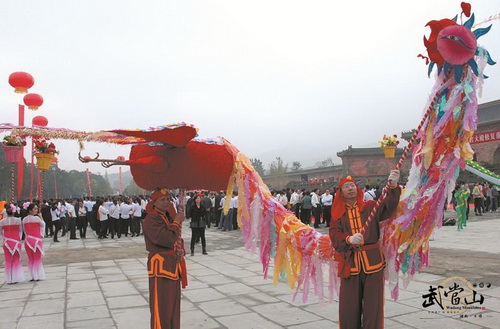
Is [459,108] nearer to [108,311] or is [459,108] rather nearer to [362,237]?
[362,237]

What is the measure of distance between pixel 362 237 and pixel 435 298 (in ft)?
7.36

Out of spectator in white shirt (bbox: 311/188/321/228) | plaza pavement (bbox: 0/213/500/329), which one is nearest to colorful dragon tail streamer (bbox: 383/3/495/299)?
plaza pavement (bbox: 0/213/500/329)

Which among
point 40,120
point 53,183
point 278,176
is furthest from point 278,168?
point 40,120

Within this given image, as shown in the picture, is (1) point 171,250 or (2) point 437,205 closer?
(2) point 437,205

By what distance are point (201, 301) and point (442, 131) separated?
3676 millimetres

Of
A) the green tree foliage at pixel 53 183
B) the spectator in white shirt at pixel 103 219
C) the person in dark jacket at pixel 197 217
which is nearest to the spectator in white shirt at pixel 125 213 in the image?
the spectator in white shirt at pixel 103 219

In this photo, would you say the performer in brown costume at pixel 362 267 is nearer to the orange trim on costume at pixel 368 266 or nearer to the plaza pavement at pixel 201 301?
the orange trim on costume at pixel 368 266

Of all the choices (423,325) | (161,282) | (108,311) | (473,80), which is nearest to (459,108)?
(473,80)

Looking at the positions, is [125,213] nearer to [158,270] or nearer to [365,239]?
[158,270]

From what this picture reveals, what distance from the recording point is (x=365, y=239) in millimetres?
2959

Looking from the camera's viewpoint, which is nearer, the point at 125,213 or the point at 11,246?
the point at 11,246

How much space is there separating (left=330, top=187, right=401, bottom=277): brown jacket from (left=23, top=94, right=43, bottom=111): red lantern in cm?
1038

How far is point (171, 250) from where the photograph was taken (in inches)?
132

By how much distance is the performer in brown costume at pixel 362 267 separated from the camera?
2.87 meters
